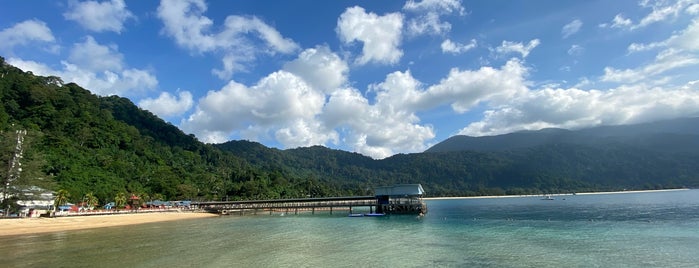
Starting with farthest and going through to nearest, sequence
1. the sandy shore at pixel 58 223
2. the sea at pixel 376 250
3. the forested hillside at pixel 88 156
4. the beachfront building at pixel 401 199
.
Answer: the beachfront building at pixel 401 199
the forested hillside at pixel 88 156
the sandy shore at pixel 58 223
the sea at pixel 376 250

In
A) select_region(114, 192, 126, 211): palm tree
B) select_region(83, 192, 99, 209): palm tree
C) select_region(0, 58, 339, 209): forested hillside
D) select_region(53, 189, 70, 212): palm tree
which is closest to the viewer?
select_region(53, 189, 70, 212): palm tree

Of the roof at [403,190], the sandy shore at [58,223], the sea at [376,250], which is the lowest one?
the sea at [376,250]

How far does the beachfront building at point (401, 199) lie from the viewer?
75.0 meters

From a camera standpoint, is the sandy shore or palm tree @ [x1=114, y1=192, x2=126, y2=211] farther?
palm tree @ [x1=114, y1=192, x2=126, y2=211]

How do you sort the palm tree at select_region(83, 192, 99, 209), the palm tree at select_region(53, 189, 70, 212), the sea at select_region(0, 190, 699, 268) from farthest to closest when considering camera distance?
the palm tree at select_region(83, 192, 99, 209) → the palm tree at select_region(53, 189, 70, 212) → the sea at select_region(0, 190, 699, 268)

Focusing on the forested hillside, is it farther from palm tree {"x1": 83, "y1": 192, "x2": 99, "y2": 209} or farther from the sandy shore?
the sandy shore

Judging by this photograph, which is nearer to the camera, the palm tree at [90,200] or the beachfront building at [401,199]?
the palm tree at [90,200]

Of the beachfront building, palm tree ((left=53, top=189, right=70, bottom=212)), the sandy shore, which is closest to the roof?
the beachfront building

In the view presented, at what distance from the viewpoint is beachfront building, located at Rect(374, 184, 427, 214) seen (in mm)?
75000

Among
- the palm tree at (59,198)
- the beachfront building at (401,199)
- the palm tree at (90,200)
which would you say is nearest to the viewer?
the palm tree at (59,198)

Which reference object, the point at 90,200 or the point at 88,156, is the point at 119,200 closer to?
the point at 90,200

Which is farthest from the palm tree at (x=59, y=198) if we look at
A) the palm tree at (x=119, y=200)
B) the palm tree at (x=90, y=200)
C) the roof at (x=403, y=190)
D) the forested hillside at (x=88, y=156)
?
the roof at (x=403, y=190)

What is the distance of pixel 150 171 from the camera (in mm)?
107500

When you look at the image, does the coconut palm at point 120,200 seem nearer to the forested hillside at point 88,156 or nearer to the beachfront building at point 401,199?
the forested hillside at point 88,156
